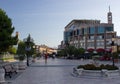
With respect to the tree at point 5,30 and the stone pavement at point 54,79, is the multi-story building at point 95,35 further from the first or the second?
the stone pavement at point 54,79

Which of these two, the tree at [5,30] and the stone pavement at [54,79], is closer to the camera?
the stone pavement at [54,79]

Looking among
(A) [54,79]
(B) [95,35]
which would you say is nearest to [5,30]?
(A) [54,79]

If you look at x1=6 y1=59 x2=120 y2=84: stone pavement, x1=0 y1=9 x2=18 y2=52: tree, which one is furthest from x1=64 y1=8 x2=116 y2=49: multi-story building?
x1=6 y1=59 x2=120 y2=84: stone pavement

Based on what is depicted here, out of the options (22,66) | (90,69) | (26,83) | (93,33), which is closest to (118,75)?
(90,69)

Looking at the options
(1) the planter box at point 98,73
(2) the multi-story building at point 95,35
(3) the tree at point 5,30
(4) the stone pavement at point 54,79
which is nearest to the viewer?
(4) the stone pavement at point 54,79

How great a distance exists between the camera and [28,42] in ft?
160

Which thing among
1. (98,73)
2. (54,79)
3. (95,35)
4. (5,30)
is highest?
(95,35)

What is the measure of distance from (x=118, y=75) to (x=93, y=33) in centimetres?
9910

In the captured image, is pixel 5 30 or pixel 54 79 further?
pixel 5 30

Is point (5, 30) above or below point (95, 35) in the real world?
below

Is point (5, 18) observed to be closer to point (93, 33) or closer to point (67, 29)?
point (93, 33)

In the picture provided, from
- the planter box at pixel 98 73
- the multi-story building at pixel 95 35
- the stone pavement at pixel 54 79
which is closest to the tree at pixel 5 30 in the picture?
the stone pavement at pixel 54 79

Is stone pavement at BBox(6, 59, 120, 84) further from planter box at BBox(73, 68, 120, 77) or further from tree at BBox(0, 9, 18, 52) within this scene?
tree at BBox(0, 9, 18, 52)

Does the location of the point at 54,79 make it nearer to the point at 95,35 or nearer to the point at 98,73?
the point at 98,73
